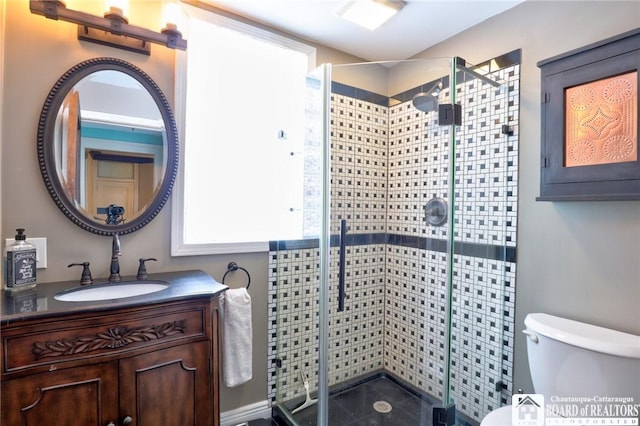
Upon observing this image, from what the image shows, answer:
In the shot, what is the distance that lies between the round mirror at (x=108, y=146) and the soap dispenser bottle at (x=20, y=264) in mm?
200

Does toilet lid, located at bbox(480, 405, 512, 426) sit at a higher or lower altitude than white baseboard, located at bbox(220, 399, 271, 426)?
higher

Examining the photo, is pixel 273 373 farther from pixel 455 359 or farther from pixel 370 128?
pixel 370 128

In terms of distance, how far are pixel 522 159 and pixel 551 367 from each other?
103 cm

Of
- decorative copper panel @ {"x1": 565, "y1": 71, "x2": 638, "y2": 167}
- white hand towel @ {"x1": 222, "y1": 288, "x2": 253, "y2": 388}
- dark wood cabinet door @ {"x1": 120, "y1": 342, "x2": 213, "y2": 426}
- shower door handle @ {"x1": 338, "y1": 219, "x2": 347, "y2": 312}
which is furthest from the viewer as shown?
shower door handle @ {"x1": 338, "y1": 219, "x2": 347, "y2": 312}

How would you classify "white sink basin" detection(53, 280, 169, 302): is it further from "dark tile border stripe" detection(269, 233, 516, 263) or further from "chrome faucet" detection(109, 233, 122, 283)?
"dark tile border stripe" detection(269, 233, 516, 263)

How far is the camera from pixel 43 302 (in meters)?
1.15

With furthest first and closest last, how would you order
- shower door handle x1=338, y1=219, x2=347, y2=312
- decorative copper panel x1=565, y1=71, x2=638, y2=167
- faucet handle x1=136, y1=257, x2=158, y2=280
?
shower door handle x1=338, y1=219, x2=347, y2=312
faucet handle x1=136, y1=257, x2=158, y2=280
decorative copper panel x1=565, y1=71, x2=638, y2=167

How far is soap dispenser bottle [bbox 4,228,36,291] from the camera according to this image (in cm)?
125

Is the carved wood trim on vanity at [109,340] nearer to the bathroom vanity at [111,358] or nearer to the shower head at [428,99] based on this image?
the bathroom vanity at [111,358]

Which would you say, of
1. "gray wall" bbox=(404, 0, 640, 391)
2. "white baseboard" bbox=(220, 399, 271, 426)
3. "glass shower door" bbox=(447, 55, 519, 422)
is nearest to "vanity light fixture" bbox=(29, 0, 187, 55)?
"glass shower door" bbox=(447, 55, 519, 422)

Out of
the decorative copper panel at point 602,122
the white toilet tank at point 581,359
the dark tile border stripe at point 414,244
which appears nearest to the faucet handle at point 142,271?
the dark tile border stripe at point 414,244

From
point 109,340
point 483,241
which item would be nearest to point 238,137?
point 109,340

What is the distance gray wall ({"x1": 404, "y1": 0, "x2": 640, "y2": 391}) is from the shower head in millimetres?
361

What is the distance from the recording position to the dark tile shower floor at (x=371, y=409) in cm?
188
